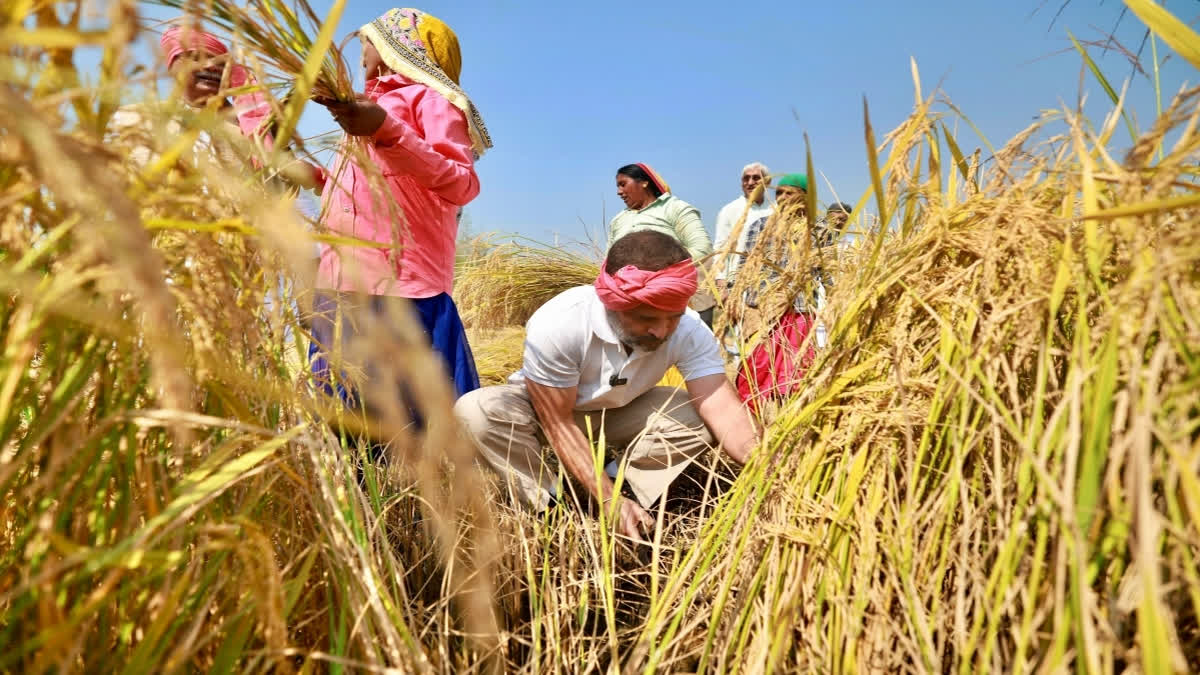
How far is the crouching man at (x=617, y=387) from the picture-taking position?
1669 millimetres

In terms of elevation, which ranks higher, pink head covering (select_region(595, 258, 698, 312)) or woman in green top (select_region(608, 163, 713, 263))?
woman in green top (select_region(608, 163, 713, 263))

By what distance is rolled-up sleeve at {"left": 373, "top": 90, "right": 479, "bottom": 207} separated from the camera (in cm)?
151

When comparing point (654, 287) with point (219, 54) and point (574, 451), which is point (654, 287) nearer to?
point (574, 451)

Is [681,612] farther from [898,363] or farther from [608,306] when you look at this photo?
[608,306]

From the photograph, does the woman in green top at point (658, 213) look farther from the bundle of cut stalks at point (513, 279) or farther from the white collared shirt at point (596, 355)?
the white collared shirt at point (596, 355)

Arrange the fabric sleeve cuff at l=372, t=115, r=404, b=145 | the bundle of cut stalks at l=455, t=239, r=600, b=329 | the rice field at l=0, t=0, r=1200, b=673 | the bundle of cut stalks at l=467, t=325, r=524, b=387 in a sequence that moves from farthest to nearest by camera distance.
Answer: the bundle of cut stalks at l=455, t=239, r=600, b=329
the bundle of cut stalks at l=467, t=325, r=524, b=387
the fabric sleeve cuff at l=372, t=115, r=404, b=145
the rice field at l=0, t=0, r=1200, b=673

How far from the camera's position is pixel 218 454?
2.02ft

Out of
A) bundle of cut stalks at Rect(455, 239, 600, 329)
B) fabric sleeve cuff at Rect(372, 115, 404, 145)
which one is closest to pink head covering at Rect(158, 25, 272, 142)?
fabric sleeve cuff at Rect(372, 115, 404, 145)

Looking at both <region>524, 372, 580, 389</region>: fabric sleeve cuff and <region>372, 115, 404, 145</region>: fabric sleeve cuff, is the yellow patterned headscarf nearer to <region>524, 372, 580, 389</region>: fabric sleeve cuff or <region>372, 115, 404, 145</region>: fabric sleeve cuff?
<region>372, 115, 404, 145</region>: fabric sleeve cuff

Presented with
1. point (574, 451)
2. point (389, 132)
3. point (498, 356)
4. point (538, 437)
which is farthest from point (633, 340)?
point (498, 356)

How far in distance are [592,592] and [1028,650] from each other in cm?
87

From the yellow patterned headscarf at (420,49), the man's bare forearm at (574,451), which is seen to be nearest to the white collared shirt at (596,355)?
the man's bare forearm at (574,451)

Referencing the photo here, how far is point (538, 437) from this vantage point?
2.01m

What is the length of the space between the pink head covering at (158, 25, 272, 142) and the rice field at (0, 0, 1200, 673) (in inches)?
2.0
